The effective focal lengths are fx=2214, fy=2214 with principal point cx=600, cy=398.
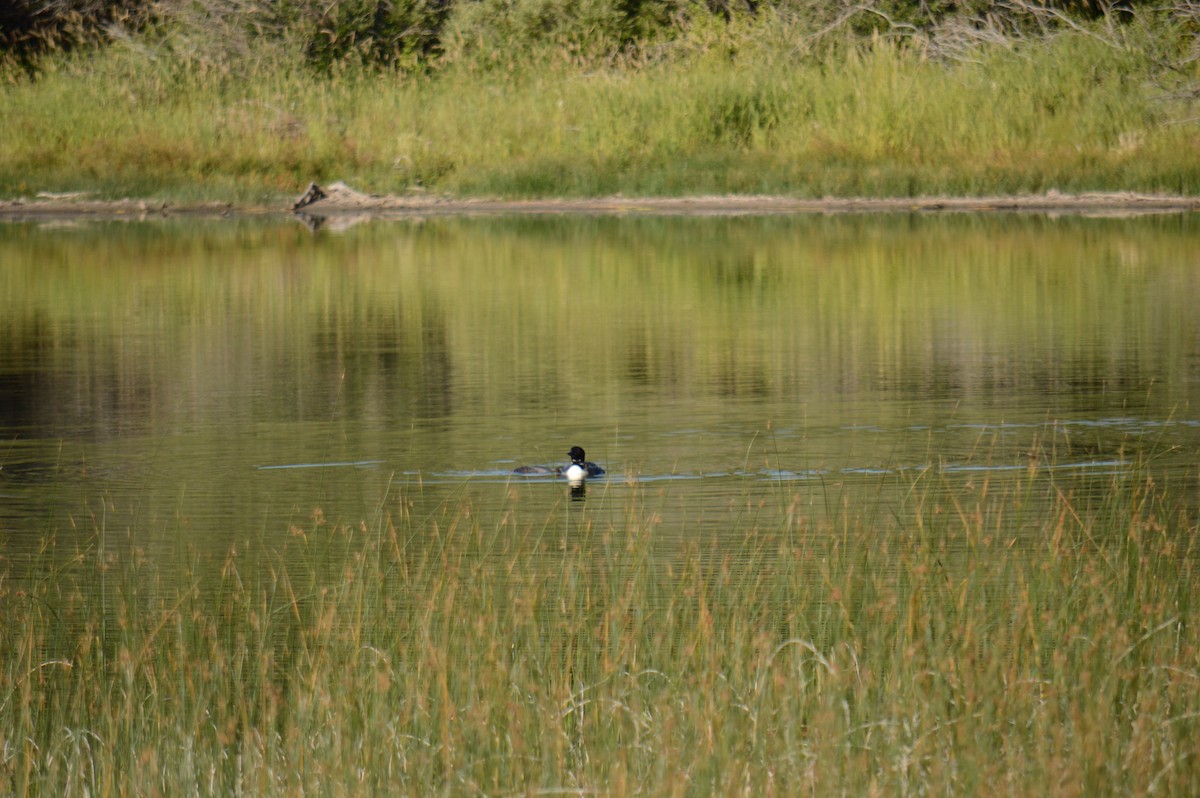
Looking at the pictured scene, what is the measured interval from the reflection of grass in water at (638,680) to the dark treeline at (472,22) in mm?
25605

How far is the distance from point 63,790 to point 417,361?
979 cm

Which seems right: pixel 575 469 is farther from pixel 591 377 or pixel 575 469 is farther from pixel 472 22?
pixel 472 22

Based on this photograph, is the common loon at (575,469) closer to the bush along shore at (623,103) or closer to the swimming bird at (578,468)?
the swimming bird at (578,468)

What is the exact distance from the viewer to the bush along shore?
28.8 m

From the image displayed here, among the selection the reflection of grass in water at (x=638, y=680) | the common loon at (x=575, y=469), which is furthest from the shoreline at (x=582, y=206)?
the reflection of grass in water at (x=638, y=680)

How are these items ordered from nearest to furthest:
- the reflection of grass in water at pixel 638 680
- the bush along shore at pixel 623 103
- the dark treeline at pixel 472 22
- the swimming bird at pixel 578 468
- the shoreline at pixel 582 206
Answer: the reflection of grass in water at pixel 638 680
the swimming bird at pixel 578 468
the shoreline at pixel 582 206
the bush along shore at pixel 623 103
the dark treeline at pixel 472 22

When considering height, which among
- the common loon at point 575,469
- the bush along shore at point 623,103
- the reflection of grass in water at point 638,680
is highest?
the bush along shore at point 623,103

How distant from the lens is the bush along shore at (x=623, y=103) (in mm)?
28844

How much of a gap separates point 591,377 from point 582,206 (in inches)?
580

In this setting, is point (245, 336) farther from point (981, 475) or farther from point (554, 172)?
point (554, 172)

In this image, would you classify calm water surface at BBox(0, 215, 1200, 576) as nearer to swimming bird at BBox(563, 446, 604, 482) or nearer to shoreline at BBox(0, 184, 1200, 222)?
swimming bird at BBox(563, 446, 604, 482)

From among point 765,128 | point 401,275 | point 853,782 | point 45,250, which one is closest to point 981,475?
point 853,782

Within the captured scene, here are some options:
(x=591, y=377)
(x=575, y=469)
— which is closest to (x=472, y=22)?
(x=591, y=377)

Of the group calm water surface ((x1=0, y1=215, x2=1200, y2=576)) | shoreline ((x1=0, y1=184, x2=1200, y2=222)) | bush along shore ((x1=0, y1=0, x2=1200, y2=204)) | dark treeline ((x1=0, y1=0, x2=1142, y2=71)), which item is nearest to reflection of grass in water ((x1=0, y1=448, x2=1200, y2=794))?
calm water surface ((x1=0, y1=215, x2=1200, y2=576))
